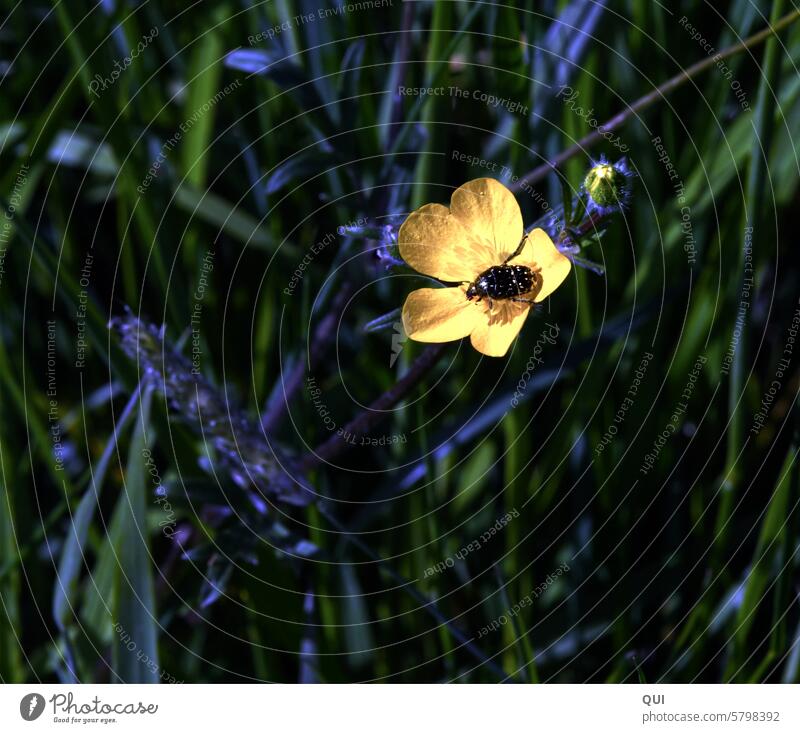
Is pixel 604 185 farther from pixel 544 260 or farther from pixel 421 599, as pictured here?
pixel 421 599

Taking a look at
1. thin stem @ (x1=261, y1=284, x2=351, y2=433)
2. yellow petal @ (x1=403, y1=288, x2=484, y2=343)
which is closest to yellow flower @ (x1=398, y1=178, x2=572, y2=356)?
yellow petal @ (x1=403, y1=288, x2=484, y2=343)

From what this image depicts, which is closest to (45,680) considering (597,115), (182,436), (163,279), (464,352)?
(182,436)

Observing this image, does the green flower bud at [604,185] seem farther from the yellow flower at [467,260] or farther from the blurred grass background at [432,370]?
the blurred grass background at [432,370]

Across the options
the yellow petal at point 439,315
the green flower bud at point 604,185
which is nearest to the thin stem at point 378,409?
the yellow petal at point 439,315

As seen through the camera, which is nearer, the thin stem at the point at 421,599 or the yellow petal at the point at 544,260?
the yellow petal at the point at 544,260

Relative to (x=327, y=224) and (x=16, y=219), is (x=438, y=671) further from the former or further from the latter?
(x=16, y=219)

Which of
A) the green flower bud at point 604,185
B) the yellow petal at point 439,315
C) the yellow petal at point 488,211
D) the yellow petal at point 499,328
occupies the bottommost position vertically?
the yellow petal at point 499,328

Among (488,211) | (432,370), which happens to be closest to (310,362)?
(432,370)
